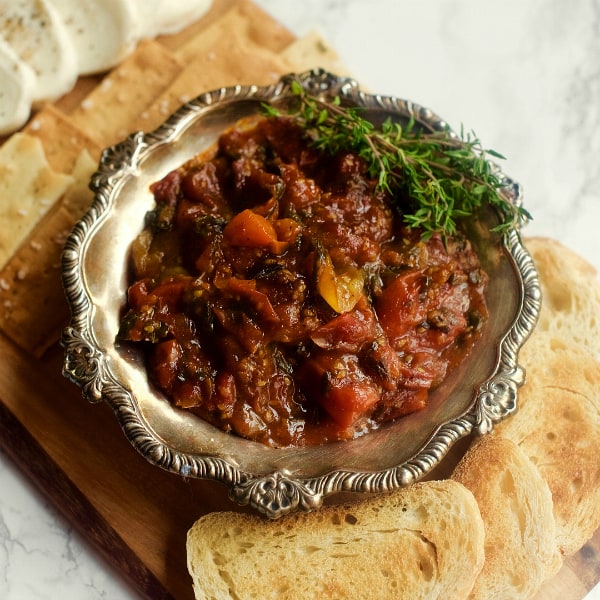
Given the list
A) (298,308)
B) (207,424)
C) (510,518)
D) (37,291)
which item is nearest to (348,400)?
(298,308)

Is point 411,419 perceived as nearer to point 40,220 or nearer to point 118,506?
point 118,506

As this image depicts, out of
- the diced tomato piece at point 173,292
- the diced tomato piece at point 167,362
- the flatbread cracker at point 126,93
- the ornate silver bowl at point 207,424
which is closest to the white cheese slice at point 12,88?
the flatbread cracker at point 126,93

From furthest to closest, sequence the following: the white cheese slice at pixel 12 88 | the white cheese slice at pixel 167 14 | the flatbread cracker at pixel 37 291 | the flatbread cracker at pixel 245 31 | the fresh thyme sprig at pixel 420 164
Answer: the flatbread cracker at pixel 245 31 < the white cheese slice at pixel 167 14 < the white cheese slice at pixel 12 88 < the flatbread cracker at pixel 37 291 < the fresh thyme sprig at pixel 420 164

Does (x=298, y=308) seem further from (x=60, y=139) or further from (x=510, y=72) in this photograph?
(x=510, y=72)

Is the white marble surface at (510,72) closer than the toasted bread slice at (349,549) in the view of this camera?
No

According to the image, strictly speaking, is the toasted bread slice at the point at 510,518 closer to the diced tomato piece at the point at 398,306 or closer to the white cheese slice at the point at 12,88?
the diced tomato piece at the point at 398,306

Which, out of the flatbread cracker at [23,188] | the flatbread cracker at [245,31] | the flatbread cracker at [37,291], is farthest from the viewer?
the flatbread cracker at [245,31]

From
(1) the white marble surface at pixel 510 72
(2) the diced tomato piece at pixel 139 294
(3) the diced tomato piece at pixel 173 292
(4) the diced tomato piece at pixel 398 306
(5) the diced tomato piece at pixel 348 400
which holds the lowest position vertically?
(2) the diced tomato piece at pixel 139 294
